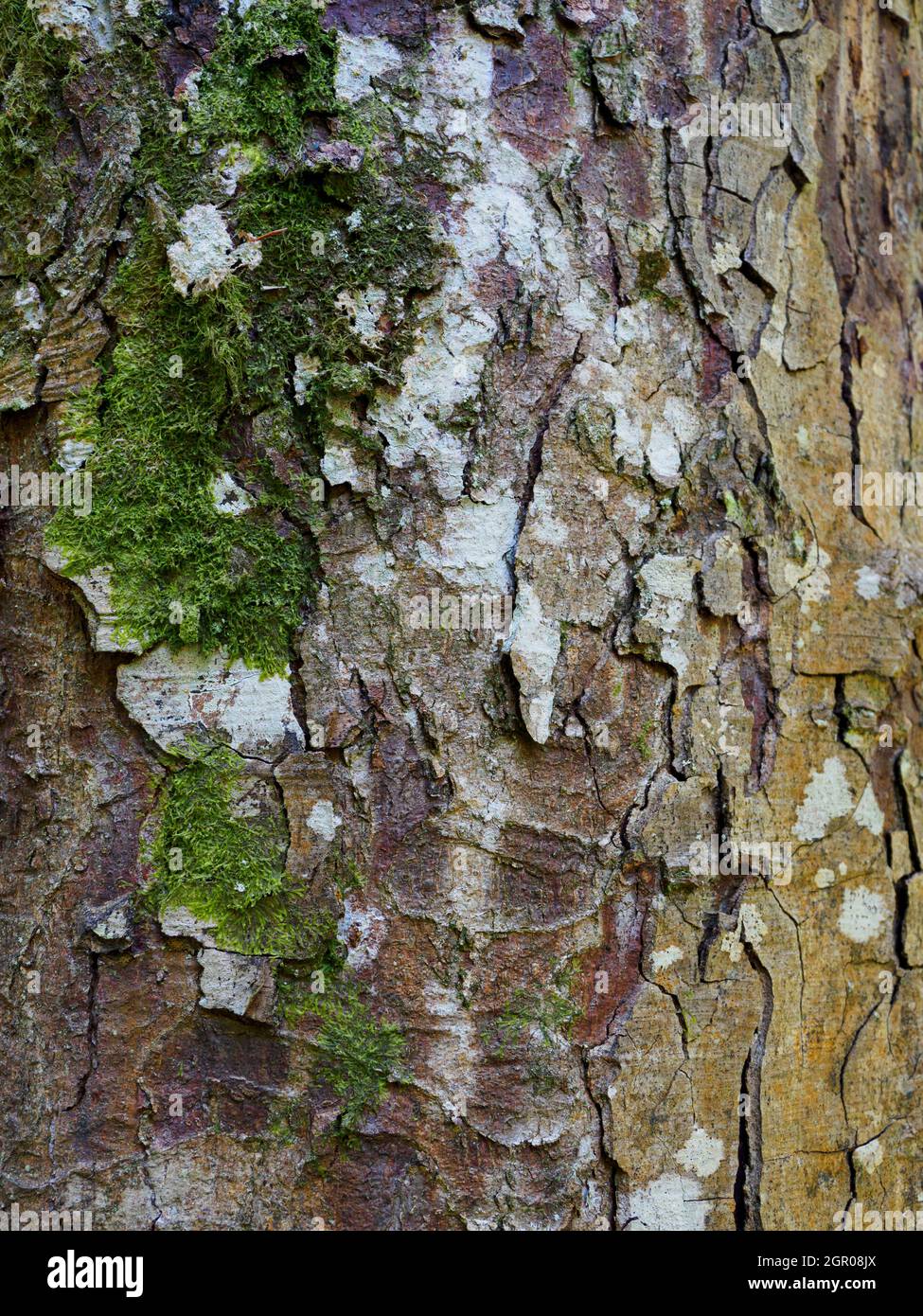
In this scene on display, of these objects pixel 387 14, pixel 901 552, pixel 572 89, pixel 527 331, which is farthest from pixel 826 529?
pixel 387 14

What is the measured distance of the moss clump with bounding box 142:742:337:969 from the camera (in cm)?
154

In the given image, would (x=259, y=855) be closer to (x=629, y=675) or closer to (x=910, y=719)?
(x=629, y=675)

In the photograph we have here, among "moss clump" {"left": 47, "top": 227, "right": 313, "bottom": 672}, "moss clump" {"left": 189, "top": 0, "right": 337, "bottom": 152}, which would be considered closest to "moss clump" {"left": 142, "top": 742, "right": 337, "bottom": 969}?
"moss clump" {"left": 47, "top": 227, "right": 313, "bottom": 672}

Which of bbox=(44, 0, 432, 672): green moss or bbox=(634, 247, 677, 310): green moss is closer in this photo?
bbox=(44, 0, 432, 672): green moss

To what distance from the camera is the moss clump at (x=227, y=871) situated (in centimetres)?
154

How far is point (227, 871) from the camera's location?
1542mm

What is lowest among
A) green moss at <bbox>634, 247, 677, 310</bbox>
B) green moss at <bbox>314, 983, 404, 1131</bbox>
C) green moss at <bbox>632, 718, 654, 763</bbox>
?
green moss at <bbox>314, 983, 404, 1131</bbox>

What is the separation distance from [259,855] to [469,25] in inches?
55.7

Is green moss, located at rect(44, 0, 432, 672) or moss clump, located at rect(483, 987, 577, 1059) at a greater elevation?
green moss, located at rect(44, 0, 432, 672)

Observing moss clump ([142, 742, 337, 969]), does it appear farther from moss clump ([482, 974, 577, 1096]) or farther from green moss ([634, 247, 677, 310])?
green moss ([634, 247, 677, 310])

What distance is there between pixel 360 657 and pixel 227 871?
0.41m

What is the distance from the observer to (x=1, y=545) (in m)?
1.60

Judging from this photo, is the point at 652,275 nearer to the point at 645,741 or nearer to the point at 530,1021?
the point at 645,741

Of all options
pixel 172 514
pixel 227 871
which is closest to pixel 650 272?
pixel 172 514
